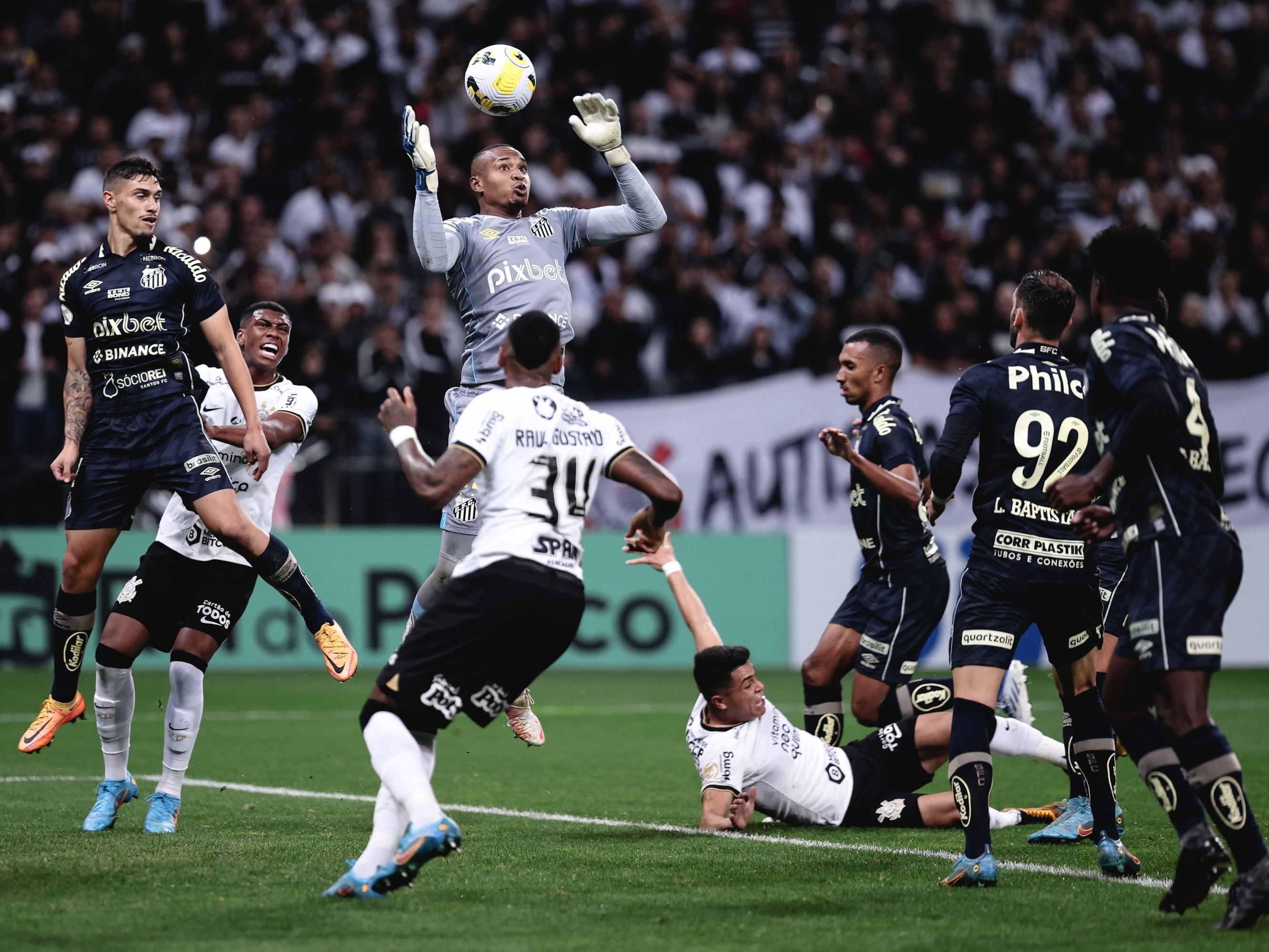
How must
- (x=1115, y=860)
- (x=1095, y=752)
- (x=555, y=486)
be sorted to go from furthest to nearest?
(x=1095, y=752) < (x=1115, y=860) < (x=555, y=486)

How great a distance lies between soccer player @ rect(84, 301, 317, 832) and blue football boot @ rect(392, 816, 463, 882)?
268 cm

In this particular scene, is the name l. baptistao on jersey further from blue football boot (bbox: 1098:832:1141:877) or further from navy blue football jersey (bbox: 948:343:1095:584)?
blue football boot (bbox: 1098:832:1141:877)

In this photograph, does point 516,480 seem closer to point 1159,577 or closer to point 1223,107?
point 1159,577

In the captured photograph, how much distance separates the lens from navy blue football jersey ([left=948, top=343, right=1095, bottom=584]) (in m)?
6.63

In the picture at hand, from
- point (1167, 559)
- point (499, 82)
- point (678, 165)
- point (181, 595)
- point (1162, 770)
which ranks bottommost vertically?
point (1162, 770)

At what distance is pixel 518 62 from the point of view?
28.7 ft

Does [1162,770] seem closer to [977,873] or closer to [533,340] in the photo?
[977,873]

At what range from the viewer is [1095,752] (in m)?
7.05

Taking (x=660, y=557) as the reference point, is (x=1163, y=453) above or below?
above

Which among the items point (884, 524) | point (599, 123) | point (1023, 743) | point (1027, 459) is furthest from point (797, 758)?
point (599, 123)

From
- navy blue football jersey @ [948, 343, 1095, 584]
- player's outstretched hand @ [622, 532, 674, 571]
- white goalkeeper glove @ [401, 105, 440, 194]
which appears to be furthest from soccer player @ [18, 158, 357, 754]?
navy blue football jersey @ [948, 343, 1095, 584]

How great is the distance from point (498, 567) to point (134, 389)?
2961mm

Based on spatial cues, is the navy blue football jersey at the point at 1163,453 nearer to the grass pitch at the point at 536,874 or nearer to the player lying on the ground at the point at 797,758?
the grass pitch at the point at 536,874

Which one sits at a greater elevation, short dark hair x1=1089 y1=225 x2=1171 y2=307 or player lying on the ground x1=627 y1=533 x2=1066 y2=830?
short dark hair x1=1089 y1=225 x2=1171 y2=307
